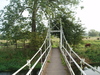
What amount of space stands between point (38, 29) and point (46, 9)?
2867mm

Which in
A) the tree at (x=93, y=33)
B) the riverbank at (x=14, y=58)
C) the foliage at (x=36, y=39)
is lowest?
the riverbank at (x=14, y=58)

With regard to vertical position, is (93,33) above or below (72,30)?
above

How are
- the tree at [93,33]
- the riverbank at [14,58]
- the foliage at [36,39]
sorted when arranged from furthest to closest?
1. the tree at [93,33]
2. the foliage at [36,39]
3. the riverbank at [14,58]

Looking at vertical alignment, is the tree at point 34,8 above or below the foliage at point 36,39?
above

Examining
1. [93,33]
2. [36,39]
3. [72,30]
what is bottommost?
[36,39]

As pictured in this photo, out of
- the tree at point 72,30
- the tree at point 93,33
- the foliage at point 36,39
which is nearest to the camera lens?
the foliage at point 36,39

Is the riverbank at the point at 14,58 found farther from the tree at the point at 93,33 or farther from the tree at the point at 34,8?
the tree at the point at 93,33

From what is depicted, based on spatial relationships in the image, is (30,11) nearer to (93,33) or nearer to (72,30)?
(72,30)

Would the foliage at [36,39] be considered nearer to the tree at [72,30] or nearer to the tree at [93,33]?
the tree at [72,30]

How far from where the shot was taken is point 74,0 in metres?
16.5

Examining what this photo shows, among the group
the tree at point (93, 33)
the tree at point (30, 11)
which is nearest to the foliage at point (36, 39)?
the tree at point (30, 11)

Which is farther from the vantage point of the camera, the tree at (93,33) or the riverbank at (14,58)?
the tree at (93,33)

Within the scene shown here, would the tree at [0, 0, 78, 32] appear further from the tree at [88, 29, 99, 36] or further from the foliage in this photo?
the tree at [88, 29, 99, 36]

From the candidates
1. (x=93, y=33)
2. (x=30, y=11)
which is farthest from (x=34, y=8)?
(x=93, y=33)
